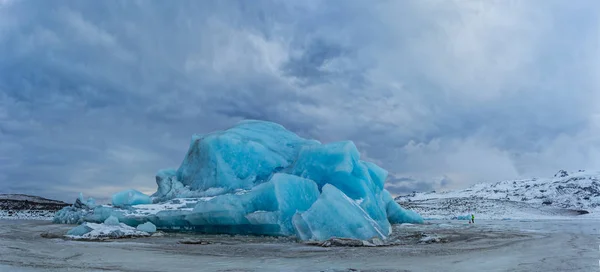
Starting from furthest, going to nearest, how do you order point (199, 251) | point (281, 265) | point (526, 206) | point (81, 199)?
point (526, 206), point (81, 199), point (199, 251), point (281, 265)

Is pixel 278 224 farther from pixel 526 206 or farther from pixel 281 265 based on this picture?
pixel 526 206

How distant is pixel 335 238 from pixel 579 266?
237 inches

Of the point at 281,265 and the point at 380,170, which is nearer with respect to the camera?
the point at 281,265

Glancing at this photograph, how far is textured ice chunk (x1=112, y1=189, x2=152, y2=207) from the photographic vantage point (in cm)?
2333

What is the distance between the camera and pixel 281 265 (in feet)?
29.0

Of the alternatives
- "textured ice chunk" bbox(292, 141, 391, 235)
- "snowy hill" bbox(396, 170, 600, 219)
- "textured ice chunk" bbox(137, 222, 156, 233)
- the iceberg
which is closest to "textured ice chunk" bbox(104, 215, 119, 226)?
the iceberg

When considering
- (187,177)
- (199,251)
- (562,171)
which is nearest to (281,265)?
(199,251)

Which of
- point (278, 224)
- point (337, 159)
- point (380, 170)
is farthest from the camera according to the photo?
point (380, 170)

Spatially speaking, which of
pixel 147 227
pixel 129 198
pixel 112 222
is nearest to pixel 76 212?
pixel 129 198

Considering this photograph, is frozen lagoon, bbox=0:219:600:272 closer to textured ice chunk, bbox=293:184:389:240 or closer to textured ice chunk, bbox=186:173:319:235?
textured ice chunk, bbox=293:184:389:240

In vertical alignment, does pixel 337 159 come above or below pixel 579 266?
above

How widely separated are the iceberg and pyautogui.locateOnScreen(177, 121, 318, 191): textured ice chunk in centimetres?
4

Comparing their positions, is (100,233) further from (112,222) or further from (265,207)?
(265,207)

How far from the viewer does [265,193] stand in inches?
634
